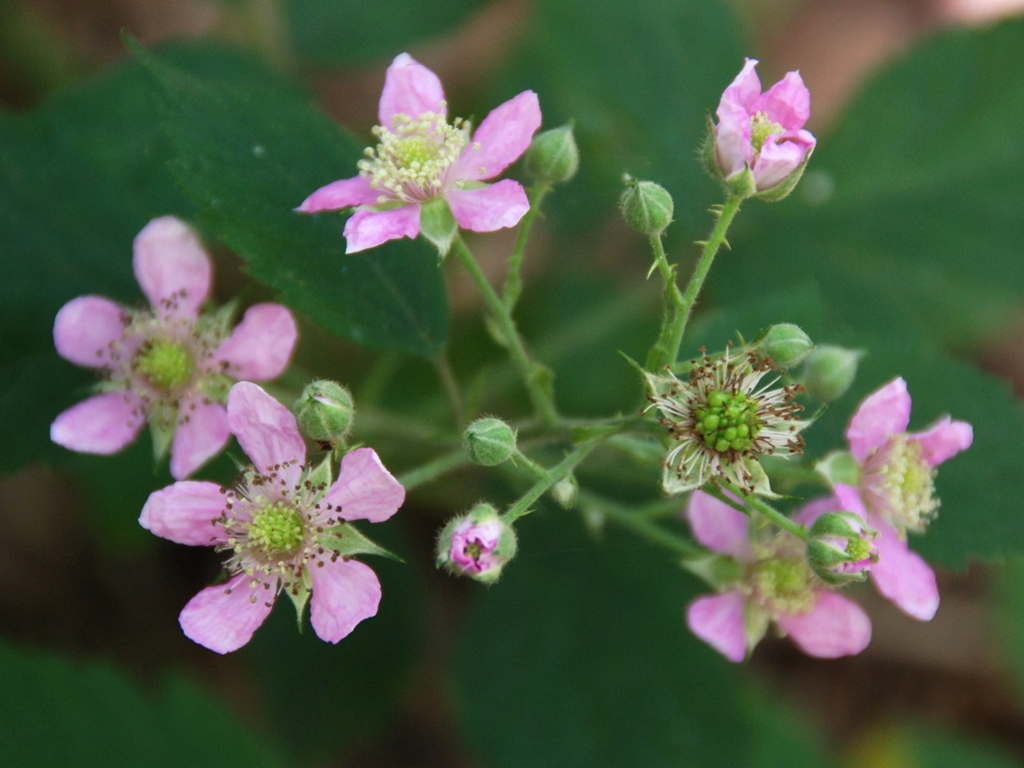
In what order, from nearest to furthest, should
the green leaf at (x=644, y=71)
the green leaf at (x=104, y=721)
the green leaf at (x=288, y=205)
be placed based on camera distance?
the green leaf at (x=288, y=205) < the green leaf at (x=104, y=721) < the green leaf at (x=644, y=71)

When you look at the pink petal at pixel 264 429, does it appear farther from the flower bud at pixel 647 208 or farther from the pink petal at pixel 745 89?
the pink petal at pixel 745 89

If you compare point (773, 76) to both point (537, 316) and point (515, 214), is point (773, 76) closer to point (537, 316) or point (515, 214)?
point (537, 316)

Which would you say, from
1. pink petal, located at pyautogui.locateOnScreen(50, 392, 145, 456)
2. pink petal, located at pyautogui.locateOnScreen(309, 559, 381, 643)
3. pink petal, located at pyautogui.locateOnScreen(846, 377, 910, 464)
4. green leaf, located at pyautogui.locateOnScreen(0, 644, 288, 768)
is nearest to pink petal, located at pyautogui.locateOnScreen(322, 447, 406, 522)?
pink petal, located at pyautogui.locateOnScreen(309, 559, 381, 643)

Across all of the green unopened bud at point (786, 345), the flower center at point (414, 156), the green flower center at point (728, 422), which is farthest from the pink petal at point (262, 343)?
the green unopened bud at point (786, 345)

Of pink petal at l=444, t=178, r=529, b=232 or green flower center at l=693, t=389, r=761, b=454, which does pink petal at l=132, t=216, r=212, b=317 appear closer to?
pink petal at l=444, t=178, r=529, b=232

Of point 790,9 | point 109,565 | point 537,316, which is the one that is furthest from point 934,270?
point 109,565

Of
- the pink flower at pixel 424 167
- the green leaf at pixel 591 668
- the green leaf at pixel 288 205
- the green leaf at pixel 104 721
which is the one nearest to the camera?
the pink flower at pixel 424 167
